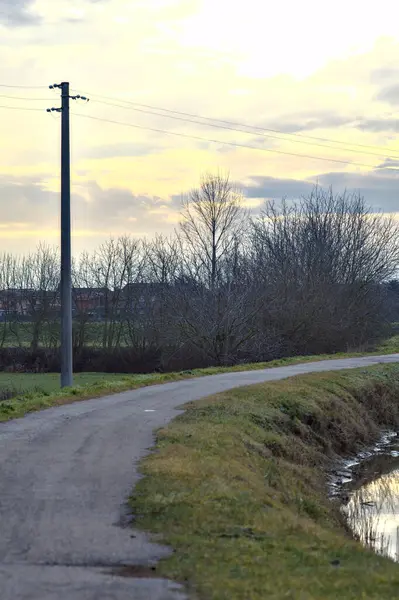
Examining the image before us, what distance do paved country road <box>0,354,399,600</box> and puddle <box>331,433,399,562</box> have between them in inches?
129

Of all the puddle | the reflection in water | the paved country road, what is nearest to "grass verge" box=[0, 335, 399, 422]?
the paved country road

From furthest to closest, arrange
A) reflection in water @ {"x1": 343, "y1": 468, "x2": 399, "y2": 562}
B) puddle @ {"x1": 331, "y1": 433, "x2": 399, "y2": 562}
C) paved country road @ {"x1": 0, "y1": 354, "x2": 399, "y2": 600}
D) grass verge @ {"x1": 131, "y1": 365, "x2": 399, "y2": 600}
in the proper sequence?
puddle @ {"x1": 331, "y1": 433, "x2": 399, "y2": 562}, reflection in water @ {"x1": 343, "y1": 468, "x2": 399, "y2": 562}, grass verge @ {"x1": 131, "y1": 365, "x2": 399, "y2": 600}, paved country road @ {"x1": 0, "y1": 354, "x2": 399, "y2": 600}

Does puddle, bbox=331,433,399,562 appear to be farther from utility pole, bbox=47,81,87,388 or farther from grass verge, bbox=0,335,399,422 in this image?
utility pole, bbox=47,81,87,388

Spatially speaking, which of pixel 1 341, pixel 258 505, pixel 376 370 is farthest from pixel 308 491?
pixel 1 341

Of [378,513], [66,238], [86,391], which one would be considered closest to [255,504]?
[378,513]

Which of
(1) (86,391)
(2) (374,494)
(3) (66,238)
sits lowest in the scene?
(2) (374,494)

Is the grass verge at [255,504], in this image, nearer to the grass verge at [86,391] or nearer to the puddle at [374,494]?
the puddle at [374,494]

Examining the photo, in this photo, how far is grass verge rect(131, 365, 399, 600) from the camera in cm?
629

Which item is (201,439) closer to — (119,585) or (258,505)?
(258,505)

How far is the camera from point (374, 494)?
14758mm

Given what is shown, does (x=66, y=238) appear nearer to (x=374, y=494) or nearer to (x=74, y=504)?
(x=374, y=494)

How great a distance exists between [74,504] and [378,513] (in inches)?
238

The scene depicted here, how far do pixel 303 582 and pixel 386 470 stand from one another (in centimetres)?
1170

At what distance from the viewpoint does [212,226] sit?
52094mm
